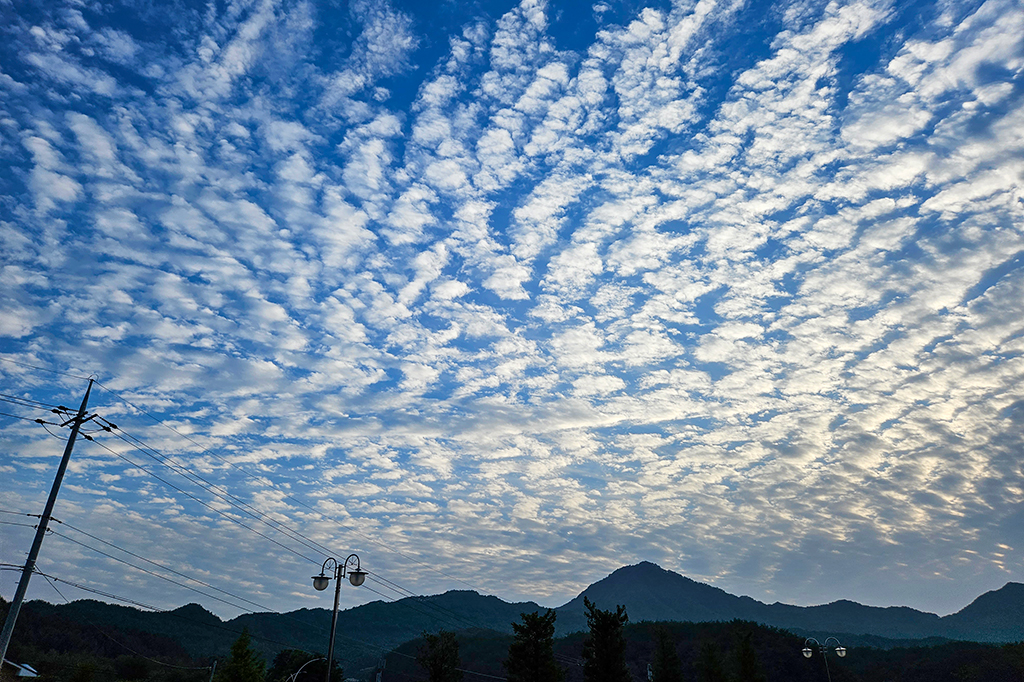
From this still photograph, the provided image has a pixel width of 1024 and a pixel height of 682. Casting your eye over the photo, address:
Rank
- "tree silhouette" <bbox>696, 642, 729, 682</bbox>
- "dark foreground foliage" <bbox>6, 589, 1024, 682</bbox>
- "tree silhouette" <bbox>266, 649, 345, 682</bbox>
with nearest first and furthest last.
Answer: "tree silhouette" <bbox>266, 649, 345, 682</bbox> → "tree silhouette" <bbox>696, 642, 729, 682</bbox> → "dark foreground foliage" <bbox>6, 589, 1024, 682</bbox>

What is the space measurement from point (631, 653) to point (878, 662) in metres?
54.7

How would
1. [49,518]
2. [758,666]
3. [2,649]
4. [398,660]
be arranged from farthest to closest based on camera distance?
[398,660], [758,666], [49,518], [2,649]

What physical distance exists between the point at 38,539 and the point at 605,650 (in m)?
39.7

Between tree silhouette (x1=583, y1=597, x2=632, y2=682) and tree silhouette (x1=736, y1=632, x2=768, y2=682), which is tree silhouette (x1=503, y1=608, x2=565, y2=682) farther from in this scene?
tree silhouette (x1=736, y1=632, x2=768, y2=682)

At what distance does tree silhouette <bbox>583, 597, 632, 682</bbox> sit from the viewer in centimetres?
4862

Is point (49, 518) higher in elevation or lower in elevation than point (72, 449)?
lower

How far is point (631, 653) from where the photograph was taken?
138125 mm

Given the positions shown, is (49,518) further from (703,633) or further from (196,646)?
(196,646)

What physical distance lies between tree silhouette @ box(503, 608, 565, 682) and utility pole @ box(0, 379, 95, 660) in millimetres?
33031

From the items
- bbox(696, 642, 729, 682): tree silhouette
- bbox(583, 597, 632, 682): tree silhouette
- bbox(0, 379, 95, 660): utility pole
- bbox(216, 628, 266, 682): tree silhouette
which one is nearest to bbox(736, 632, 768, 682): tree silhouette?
bbox(696, 642, 729, 682): tree silhouette

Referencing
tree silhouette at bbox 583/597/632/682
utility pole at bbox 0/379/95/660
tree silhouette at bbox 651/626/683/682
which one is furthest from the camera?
tree silhouette at bbox 651/626/683/682

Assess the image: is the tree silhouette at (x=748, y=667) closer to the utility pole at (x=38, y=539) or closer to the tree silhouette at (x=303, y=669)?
the tree silhouette at (x=303, y=669)

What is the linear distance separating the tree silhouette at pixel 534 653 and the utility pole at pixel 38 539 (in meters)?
33.0

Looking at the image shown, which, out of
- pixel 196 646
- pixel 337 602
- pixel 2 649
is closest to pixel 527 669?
pixel 337 602
